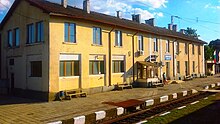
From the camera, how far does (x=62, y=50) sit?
67.1ft

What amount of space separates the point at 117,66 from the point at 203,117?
48.5 feet

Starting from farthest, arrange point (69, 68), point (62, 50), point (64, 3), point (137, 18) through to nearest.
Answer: point (137, 18), point (64, 3), point (69, 68), point (62, 50)

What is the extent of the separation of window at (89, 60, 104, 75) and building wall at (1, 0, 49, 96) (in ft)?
14.7

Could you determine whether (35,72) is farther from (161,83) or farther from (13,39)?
(161,83)

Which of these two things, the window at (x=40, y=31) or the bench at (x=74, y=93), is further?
the window at (x=40, y=31)

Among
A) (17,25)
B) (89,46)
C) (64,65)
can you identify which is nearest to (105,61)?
(89,46)

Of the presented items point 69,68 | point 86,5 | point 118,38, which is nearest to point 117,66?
point 118,38

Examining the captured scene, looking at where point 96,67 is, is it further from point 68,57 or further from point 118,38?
point 118,38

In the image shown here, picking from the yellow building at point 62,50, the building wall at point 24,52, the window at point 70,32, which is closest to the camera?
the yellow building at point 62,50

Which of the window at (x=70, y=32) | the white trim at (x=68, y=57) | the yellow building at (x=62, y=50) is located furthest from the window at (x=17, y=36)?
the white trim at (x=68, y=57)

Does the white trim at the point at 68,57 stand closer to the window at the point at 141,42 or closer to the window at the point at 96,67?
the window at the point at 96,67

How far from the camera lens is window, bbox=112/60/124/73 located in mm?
25650

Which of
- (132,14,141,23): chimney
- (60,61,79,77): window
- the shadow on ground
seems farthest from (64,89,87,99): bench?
(132,14,141,23): chimney

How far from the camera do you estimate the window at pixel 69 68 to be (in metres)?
20.5
